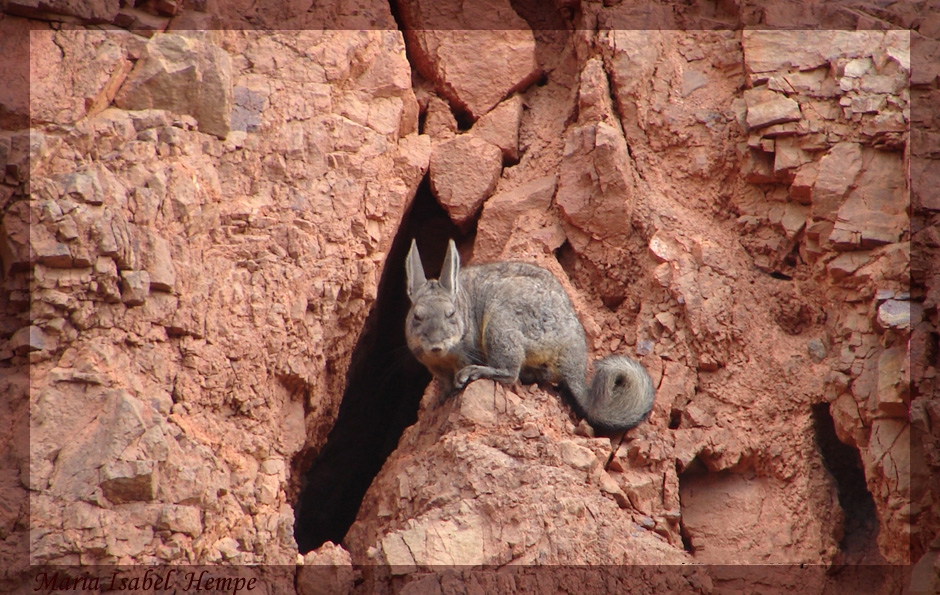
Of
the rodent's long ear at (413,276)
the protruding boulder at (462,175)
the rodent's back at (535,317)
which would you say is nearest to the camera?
the rodent's back at (535,317)

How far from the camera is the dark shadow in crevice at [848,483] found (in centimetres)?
665

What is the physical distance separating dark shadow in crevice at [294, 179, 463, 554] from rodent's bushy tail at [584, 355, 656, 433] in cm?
174

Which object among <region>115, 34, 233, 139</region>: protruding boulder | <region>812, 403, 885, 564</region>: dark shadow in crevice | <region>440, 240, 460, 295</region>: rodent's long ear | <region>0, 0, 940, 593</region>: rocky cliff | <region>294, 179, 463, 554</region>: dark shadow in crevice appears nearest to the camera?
<region>0, 0, 940, 593</region>: rocky cliff

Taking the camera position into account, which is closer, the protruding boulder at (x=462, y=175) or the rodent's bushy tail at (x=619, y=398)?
the rodent's bushy tail at (x=619, y=398)

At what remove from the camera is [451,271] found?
22.6ft

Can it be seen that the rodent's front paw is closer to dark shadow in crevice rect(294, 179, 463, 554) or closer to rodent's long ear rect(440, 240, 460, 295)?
rodent's long ear rect(440, 240, 460, 295)

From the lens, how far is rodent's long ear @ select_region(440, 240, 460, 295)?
6.88 m

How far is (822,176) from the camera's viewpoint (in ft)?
22.7

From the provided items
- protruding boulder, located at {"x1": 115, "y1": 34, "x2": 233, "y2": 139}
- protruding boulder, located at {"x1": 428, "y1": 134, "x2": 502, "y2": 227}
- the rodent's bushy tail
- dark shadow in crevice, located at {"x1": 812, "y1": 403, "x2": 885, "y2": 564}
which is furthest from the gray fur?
protruding boulder, located at {"x1": 115, "y1": 34, "x2": 233, "y2": 139}

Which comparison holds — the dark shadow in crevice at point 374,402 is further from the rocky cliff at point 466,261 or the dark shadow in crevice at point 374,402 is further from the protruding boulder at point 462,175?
the protruding boulder at point 462,175

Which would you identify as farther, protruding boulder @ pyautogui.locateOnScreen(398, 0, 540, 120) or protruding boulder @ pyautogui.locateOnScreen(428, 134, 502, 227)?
protruding boulder @ pyautogui.locateOnScreen(398, 0, 540, 120)

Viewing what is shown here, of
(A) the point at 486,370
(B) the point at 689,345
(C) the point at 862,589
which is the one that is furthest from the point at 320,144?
(C) the point at 862,589

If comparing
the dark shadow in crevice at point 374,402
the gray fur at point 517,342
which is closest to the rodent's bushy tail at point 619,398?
the gray fur at point 517,342

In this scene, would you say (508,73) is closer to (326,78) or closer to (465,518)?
(326,78)
